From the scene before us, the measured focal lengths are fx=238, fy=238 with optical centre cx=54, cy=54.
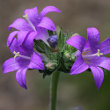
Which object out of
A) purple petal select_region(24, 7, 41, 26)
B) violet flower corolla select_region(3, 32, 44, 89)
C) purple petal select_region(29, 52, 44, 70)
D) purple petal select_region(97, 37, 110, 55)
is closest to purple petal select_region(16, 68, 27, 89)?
violet flower corolla select_region(3, 32, 44, 89)

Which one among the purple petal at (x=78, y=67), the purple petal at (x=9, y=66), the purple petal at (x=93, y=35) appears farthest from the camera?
the purple petal at (x=9, y=66)

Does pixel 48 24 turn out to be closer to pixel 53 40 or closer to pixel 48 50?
pixel 53 40

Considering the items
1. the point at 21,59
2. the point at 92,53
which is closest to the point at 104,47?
the point at 92,53

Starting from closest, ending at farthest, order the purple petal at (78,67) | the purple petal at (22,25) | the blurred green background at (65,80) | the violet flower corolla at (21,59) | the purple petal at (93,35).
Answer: the purple petal at (78,67)
the violet flower corolla at (21,59)
the purple petal at (93,35)
the purple petal at (22,25)
the blurred green background at (65,80)

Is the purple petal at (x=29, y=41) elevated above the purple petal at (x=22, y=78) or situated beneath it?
elevated above

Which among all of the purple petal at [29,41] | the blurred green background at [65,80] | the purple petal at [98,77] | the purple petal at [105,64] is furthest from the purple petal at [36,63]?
the blurred green background at [65,80]

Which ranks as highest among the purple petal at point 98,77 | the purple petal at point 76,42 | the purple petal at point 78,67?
the purple petal at point 76,42

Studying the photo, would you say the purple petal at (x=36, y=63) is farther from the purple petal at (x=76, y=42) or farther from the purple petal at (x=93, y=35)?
the purple petal at (x=93, y=35)
